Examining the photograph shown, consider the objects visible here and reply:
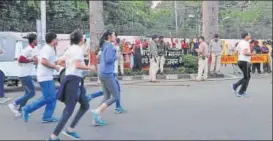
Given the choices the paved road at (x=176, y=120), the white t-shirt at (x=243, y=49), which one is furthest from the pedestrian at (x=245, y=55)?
the paved road at (x=176, y=120)

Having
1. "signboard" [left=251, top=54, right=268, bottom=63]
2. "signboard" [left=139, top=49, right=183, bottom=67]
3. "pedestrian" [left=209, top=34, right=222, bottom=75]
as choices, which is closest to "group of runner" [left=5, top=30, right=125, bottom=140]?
"pedestrian" [left=209, top=34, right=222, bottom=75]

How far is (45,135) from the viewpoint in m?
7.81

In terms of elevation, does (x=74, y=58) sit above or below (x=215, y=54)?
above

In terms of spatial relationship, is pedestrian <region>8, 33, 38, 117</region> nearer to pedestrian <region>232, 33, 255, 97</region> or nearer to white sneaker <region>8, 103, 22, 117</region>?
white sneaker <region>8, 103, 22, 117</region>

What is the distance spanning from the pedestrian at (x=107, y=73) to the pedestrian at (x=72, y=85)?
3.27ft

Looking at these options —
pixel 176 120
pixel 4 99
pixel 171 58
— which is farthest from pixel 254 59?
pixel 176 120

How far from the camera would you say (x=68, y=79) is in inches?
286

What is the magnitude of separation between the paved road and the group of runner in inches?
11.8

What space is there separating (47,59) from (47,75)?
1.15ft

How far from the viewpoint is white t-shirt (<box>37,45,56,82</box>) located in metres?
8.29

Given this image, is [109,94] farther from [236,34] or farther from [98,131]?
[236,34]

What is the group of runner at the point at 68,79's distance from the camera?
7.24 m

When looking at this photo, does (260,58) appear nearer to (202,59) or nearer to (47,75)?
(202,59)

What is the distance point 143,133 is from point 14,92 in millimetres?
7703
